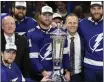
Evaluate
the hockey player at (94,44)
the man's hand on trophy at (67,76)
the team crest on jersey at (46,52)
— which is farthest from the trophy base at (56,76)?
the hockey player at (94,44)

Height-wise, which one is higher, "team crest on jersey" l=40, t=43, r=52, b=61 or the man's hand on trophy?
"team crest on jersey" l=40, t=43, r=52, b=61

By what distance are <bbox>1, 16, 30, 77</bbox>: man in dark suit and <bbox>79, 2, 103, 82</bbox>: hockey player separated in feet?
1.30

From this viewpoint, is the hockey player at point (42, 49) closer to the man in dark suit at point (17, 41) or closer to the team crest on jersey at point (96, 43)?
the man in dark suit at point (17, 41)

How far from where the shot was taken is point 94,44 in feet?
7.30

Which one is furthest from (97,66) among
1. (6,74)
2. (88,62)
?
(6,74)

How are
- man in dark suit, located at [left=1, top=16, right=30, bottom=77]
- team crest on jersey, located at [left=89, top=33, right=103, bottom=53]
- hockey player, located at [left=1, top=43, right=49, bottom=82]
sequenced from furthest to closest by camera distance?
team crest on jersey, located at [left=89, top=33, right=103, bottom=53]
man in dark suit, located at [left=1, top=16, right=30, bottom=77]
hockey player, located at [left=1, top=43, right=49, bottom=82]

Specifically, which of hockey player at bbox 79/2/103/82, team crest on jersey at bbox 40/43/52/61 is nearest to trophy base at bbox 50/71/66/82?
team crest on jersey at bbox 40/43/52/61

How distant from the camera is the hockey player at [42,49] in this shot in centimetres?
218

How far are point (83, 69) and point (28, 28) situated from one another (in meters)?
0.48

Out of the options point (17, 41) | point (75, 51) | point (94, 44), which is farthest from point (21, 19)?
point (94, 44)

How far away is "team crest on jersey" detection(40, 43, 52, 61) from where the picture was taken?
2.19m

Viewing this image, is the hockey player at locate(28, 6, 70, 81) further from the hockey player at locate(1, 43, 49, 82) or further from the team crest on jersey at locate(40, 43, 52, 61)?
the hockey player at locate(1, 43, 49, 82)

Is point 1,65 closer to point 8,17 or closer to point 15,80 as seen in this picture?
point 15,80

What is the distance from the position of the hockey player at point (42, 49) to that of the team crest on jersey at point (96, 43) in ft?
0.59
